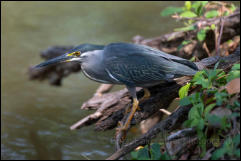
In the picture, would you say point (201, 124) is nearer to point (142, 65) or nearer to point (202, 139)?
point (202, 139)

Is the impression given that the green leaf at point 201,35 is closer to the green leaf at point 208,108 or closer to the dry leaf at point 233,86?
the dry leaf at point 233,86

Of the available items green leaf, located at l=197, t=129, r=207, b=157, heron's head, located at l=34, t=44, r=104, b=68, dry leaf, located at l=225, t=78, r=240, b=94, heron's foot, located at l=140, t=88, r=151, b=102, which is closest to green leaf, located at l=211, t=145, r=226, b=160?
green leaf, located at l=197, t=129, r=207, b=157

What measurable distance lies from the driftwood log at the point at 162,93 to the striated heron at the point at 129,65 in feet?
0.42

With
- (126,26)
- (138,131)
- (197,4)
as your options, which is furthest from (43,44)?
(197,4)

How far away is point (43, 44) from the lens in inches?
333

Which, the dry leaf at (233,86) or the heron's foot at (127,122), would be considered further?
the heron's foot at (127,122)

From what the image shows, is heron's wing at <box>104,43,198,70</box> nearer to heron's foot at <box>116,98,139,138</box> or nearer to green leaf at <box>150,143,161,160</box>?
heron's foot at <box>116,98,139,138</box>

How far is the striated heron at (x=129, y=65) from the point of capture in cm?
322

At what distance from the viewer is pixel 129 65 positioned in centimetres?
327

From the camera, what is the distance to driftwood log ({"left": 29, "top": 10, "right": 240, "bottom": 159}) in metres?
2.66

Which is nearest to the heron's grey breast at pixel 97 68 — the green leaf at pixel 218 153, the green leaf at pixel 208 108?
the green leaf at pixel 208 108

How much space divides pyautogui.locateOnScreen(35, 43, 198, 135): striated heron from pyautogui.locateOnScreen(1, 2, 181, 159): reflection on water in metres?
1.36

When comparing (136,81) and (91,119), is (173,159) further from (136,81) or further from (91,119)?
(91,119)

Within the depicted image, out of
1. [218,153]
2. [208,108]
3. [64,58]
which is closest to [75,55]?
[64,58]
